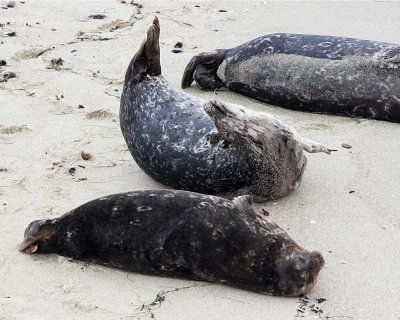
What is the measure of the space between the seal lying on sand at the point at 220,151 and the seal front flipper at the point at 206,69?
1870 mm

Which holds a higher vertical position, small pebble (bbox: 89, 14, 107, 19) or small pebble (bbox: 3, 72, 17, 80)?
small pebble (bbox: 89, 14, 107, 19)

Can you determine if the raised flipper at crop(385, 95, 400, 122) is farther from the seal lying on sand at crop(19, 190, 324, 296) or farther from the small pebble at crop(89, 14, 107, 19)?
the small pebble at crop(89, 14, 107, 19)

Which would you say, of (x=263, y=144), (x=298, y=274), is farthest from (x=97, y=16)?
(x=298, y=274)

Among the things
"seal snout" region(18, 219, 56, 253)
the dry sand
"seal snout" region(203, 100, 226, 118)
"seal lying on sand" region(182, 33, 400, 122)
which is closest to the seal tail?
the dry sand

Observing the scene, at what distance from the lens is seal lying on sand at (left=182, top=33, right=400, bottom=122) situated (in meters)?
6.75

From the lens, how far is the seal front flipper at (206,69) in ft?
24.3

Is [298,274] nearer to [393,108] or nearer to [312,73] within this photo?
[393,108]

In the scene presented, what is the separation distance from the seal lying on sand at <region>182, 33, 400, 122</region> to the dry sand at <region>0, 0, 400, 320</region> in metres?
0.13

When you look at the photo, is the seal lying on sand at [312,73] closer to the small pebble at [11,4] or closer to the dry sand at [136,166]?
the dry sand at [136,166]

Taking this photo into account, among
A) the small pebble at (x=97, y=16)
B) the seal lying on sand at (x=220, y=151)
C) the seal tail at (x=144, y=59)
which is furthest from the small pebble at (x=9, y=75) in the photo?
the seal lying on sand at (x=220, y=151)

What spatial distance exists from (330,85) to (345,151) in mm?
949

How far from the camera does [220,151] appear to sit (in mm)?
5332

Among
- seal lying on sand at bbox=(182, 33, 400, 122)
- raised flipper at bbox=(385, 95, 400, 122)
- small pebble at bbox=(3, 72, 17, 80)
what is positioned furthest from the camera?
small pebble at bbox=(3, 72, 17, 80)

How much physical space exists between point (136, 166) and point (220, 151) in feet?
2.49
